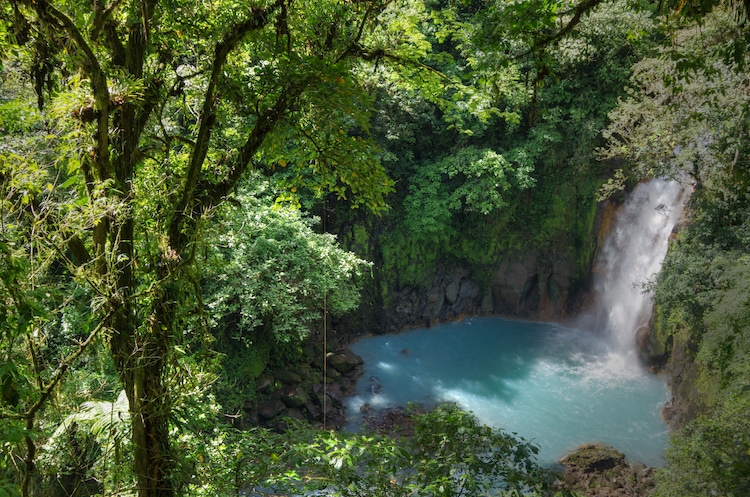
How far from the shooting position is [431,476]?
10.6 feet

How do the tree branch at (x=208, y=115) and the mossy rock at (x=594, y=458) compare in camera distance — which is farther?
the mossy rock at (x=594, y=458)

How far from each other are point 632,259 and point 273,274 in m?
9.75

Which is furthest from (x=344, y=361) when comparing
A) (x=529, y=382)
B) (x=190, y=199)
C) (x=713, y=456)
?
(x=190, y=199)

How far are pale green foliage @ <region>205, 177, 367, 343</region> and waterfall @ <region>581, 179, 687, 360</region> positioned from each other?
25.8 ft

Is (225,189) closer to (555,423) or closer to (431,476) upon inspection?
(431,476)

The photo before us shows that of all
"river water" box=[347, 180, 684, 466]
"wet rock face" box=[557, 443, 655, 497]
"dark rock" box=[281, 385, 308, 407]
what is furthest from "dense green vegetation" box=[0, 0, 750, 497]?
"dark rock" box=[281, 385, 308, 407]

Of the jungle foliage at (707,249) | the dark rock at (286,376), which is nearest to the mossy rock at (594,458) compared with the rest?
the jungle foliage at (707,249)

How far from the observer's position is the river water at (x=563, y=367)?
9.65 meters

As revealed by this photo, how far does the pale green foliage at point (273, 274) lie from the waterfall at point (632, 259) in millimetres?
7861

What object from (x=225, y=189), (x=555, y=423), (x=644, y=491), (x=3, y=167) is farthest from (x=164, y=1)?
(x=555, y=423)

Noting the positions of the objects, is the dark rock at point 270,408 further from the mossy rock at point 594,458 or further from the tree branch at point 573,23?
the tree branch at point 573,23

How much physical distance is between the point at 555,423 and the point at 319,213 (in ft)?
24.1

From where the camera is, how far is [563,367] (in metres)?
12.0

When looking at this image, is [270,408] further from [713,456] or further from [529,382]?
[713,456]
